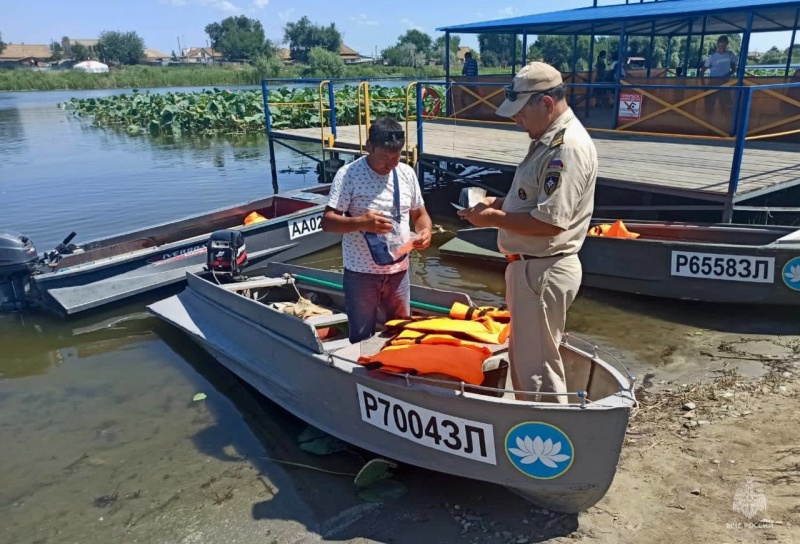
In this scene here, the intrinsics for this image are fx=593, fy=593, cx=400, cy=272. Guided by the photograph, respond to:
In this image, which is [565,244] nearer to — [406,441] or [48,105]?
[406,441]

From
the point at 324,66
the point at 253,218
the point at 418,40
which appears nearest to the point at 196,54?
the point at 418,40

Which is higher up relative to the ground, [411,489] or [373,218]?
[373,218]

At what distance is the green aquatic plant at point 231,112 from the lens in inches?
926

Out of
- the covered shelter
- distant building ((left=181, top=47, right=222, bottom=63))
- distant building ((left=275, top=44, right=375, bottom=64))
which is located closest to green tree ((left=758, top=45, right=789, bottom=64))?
the covered shelter

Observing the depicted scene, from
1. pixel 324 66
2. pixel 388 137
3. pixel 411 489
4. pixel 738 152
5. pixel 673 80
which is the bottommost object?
pixel 411 489

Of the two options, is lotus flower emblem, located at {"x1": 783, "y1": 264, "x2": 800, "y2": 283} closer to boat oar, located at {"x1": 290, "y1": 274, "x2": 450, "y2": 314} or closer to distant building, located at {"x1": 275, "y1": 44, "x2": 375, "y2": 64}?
boat oar, located at {"x1": 290, "y1": 274, "x2": 450, "y2": 314}

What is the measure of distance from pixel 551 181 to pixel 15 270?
Answer: 652 cm

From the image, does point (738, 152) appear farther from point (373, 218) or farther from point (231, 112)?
point (231, 112)

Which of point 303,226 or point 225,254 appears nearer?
point 225,254

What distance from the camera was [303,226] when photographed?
29.3 ft

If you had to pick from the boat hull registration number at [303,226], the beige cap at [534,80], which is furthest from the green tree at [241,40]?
the beige cap at [534,80]

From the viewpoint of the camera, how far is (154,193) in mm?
14281

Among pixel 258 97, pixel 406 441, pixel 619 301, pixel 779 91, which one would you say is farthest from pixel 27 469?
pixel 258 97

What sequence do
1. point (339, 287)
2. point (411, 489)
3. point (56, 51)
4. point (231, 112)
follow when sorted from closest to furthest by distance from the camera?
point (411, 489) < point (339, 287) < point (231, 112) < point (56, 51)
